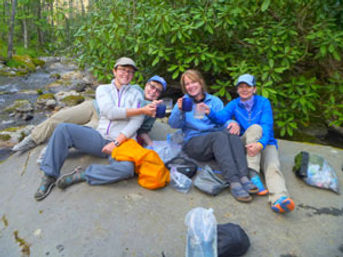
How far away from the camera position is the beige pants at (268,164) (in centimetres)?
271

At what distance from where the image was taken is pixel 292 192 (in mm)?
2949

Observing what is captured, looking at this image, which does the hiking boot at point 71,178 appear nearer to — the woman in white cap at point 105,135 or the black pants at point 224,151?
the woman in white cap at point 105,135

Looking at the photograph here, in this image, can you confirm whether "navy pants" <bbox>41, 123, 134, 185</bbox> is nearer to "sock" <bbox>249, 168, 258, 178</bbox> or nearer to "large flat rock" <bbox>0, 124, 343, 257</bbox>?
"large flat rock" <bbox>0, 124, 343, 257</bbox>

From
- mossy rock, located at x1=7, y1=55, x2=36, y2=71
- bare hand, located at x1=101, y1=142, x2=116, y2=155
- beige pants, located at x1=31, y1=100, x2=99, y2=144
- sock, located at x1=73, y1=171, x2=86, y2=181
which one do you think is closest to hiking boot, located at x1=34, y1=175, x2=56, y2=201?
sock, located at x1=73, y1=171, x2=86, y2=181

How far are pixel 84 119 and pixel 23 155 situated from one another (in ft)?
3.46

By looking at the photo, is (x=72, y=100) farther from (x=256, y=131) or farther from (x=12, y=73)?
(x=12, y=73)

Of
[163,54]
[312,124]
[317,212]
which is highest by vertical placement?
[163,54]

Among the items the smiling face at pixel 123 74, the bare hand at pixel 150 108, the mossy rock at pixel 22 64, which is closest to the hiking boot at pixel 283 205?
the bare hand at pixel 150 108

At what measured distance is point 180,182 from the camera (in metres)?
2.89

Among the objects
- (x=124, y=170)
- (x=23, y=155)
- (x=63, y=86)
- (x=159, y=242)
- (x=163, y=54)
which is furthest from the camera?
(x=63, y=86)

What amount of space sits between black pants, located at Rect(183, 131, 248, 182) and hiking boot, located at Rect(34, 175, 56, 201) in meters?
1.75

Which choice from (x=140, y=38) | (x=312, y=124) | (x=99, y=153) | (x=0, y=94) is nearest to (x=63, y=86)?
(x=0, y=94)

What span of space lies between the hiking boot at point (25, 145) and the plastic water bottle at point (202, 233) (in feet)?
9.80

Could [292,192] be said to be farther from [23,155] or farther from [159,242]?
[23,155]
